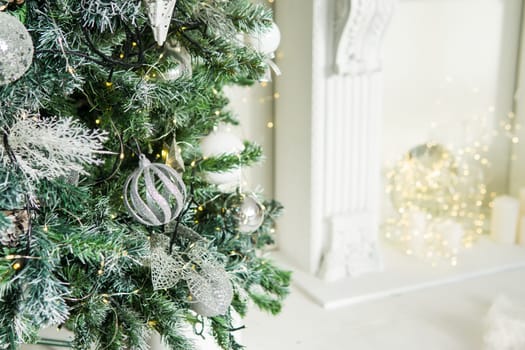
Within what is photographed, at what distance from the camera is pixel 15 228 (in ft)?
3.18

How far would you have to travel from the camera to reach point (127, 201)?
1044 millimetres

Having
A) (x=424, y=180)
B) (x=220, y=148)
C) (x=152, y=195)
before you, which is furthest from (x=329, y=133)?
(x=152, y=195)

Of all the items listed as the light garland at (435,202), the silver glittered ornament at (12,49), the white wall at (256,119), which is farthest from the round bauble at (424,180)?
the silver glittered ornament at (12,49)

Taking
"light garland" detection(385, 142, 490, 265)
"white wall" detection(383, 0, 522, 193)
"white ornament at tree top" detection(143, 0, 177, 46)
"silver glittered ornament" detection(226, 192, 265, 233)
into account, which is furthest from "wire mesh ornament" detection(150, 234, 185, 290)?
"white wall" detection(383, 0, 522, 193)

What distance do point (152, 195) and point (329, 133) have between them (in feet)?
3.58

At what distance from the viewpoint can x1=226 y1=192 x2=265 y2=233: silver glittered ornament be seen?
4.39 ft

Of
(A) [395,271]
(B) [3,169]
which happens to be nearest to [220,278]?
(B) [3,169]

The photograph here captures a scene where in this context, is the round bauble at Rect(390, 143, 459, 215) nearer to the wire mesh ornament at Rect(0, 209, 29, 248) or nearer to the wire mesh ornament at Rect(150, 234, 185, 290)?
the wire mesh ornament at Rect(150, 234, 185, 290)

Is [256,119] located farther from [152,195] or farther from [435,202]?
[152,195]

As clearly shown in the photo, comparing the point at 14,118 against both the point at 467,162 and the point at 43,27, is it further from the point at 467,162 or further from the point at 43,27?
the point at 467,162

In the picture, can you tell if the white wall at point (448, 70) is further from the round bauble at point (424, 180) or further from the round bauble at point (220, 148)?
the round bauble at point (220, 148)

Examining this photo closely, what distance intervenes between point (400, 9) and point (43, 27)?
1632 mm

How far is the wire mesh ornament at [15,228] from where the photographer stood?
0.93 m

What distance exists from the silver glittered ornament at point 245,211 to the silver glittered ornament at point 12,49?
0.60m
